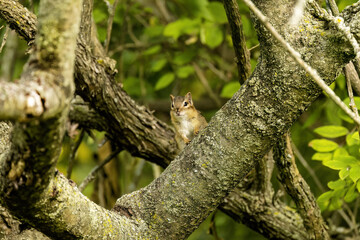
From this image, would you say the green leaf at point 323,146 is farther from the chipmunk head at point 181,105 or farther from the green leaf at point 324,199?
the chipmunk head at point 181,105

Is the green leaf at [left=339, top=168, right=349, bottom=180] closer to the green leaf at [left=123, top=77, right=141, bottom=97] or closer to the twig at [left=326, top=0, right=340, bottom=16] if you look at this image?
the twig at [left=326, top=0, right=340, bottom=16]

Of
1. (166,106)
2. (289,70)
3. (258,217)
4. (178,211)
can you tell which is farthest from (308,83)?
(166,106)

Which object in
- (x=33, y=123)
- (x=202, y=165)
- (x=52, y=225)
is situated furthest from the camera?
(x=202, y=165)

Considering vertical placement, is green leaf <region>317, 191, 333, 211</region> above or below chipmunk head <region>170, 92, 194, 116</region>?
below

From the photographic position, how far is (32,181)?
1.54 metres

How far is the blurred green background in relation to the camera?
407 cm

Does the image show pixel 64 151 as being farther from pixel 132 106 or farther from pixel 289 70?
pixel 289 70

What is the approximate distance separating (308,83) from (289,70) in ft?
0.34

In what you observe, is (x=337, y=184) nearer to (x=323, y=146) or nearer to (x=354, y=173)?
(x=354, y=173)

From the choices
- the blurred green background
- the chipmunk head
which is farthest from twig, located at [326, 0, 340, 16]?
the chipmunk head

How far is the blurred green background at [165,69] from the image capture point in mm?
4074

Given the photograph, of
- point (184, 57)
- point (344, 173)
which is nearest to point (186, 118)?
point (184, 57)

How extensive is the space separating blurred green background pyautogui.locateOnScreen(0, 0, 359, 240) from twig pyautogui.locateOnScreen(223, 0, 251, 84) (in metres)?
0.99

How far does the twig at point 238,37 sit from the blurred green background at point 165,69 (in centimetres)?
99
